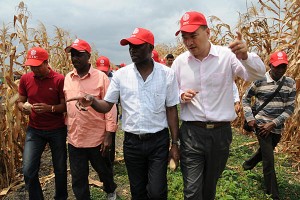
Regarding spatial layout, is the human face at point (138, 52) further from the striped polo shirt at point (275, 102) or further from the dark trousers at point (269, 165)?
the dark trousers at point (269, 165)

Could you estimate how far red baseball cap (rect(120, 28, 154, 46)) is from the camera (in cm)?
277

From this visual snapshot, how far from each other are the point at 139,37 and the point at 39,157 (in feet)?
6.17

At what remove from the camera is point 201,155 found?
278cm

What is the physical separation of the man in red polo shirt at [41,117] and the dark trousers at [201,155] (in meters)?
1.57

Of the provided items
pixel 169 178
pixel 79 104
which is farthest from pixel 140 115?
pixel 169 178

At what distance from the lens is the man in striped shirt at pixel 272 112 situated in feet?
12.5

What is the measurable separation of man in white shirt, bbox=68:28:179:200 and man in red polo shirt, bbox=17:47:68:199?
0.95m

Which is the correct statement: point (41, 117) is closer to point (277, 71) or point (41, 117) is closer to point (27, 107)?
point (27, 107)

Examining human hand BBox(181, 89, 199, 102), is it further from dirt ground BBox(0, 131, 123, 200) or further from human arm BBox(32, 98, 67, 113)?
dirt ground BBox(0, 131, 123, 200)

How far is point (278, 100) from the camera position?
391cm

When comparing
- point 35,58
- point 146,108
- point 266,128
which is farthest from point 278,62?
point 35,58

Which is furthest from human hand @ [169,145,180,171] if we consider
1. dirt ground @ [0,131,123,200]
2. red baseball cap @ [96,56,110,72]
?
red baseball cap @ [96,56,110,72]

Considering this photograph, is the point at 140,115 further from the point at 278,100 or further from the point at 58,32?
the point at 58,32

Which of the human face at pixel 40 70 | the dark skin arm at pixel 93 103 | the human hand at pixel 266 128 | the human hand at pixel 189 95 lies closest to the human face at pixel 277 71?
the human hand at pixel 266 128
